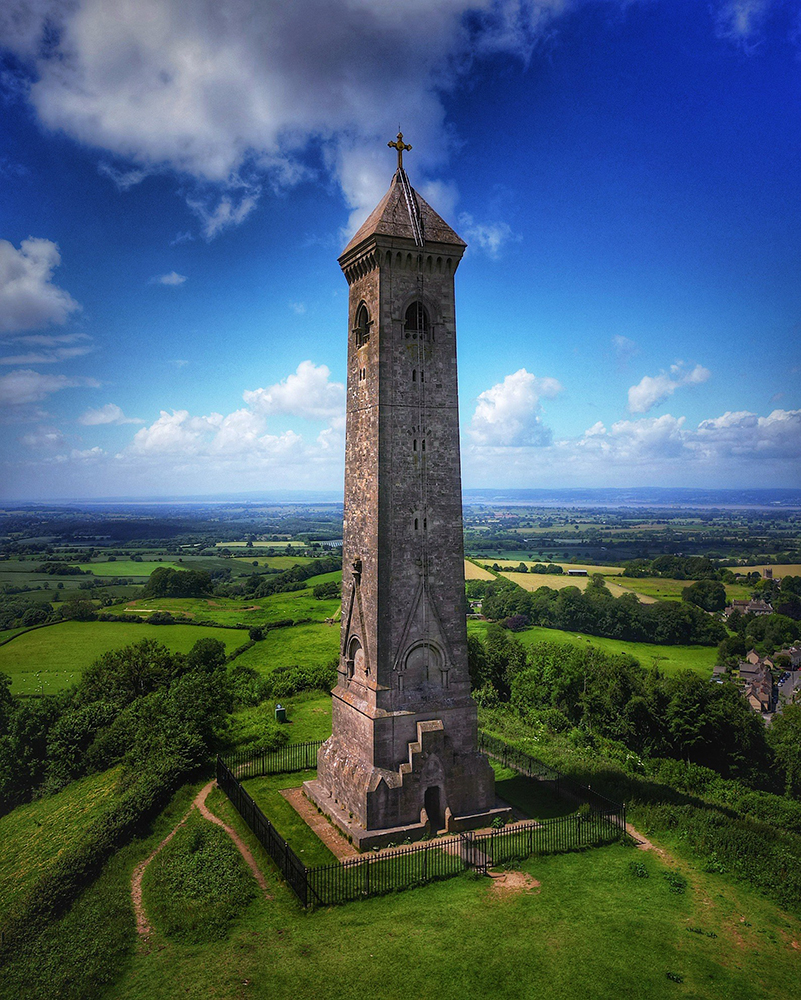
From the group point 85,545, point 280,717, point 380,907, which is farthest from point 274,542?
point 380,907

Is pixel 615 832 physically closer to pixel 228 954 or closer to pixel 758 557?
pixel 228 954

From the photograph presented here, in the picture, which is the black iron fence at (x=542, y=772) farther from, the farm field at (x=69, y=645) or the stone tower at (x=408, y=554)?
the farm field at (x=69, y=645)

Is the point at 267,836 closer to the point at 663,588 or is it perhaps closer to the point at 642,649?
the point at 642,649

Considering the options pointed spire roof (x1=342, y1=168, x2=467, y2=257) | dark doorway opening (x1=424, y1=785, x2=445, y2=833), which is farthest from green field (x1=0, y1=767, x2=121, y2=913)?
pointed spire roof (x1=342, y1=168, x2=467, y2=257)

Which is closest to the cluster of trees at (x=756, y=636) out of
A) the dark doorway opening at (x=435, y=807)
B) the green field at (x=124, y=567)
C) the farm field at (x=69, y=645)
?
the farm field at (x=69, y=645)

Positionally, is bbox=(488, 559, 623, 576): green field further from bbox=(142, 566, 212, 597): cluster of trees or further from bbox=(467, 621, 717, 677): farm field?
bbox=(142, 566, 212, 597): cluster of trees

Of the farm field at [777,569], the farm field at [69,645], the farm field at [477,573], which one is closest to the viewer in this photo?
the farm field at [69,645]

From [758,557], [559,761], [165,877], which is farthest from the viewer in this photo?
[758,557]
